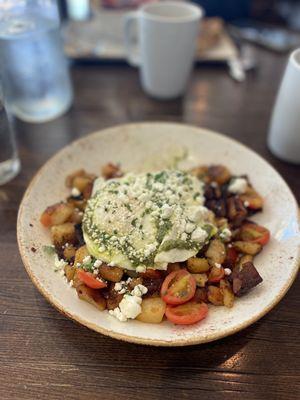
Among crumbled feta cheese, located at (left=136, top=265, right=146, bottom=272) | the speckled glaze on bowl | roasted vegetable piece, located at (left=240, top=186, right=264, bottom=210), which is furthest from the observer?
roasted vegetable piece, located at (left=240, top=186, right=264, bottom=210)

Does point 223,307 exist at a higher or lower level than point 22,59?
lower

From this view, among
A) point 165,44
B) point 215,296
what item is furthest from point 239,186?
point 165,44

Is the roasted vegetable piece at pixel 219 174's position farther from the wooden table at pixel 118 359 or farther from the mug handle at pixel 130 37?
the mug handle at pixel 130 37

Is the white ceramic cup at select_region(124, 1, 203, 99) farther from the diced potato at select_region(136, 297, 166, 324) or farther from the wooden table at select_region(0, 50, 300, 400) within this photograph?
the diced potato at select_region(136, 297, 166, 324)

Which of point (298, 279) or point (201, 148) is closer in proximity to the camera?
point (298, 279)

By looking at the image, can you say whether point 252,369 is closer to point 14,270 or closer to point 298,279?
point 298,279

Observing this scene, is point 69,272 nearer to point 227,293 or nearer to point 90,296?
point 90,296

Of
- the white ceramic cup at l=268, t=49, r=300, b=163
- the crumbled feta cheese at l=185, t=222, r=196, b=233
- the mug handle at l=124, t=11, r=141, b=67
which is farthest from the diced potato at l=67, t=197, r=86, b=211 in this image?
the mug handle at l=124, t=11, r=141, b=67

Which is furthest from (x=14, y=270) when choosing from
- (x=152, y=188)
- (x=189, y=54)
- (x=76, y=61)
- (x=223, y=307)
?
(x=76, y=61)
